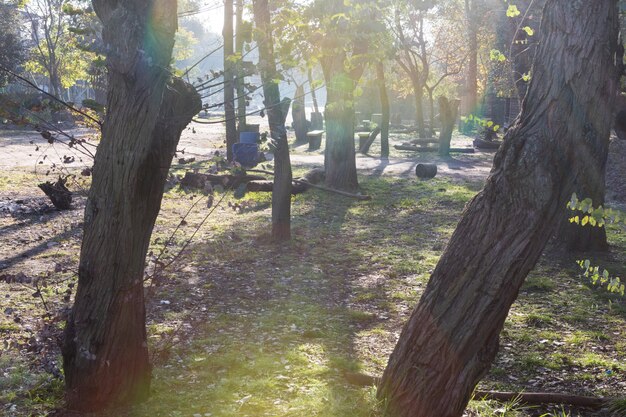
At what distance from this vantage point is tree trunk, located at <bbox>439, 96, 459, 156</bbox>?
82.9 feet

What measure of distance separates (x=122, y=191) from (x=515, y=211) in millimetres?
2346

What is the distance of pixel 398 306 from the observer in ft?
25.2

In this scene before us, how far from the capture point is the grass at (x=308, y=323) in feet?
16.3

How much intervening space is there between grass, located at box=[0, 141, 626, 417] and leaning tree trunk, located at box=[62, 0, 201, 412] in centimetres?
45

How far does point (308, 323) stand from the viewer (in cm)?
698

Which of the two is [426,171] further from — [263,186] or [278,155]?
[278,155]

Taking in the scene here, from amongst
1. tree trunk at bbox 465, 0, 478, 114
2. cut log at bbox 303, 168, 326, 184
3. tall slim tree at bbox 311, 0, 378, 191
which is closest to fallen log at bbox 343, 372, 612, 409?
tall slim tree at bbox 311, 0, 378, 191

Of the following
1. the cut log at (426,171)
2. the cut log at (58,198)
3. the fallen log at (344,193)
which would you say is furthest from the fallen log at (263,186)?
the cut log at (426,171)

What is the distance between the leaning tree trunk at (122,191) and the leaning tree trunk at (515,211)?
1.81m

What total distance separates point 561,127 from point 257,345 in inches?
134

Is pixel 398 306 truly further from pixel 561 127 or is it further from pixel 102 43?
pixel 102 43

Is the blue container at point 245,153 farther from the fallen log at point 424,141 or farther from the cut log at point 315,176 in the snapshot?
the fallen log at point 424,141


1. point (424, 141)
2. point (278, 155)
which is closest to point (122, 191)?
point (278, 155)

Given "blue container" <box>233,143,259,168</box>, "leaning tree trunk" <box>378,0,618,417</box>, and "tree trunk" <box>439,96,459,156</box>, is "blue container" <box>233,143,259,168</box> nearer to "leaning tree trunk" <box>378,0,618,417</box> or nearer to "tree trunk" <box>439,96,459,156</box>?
"tree trunk" <box>439,96,459,156</box>
